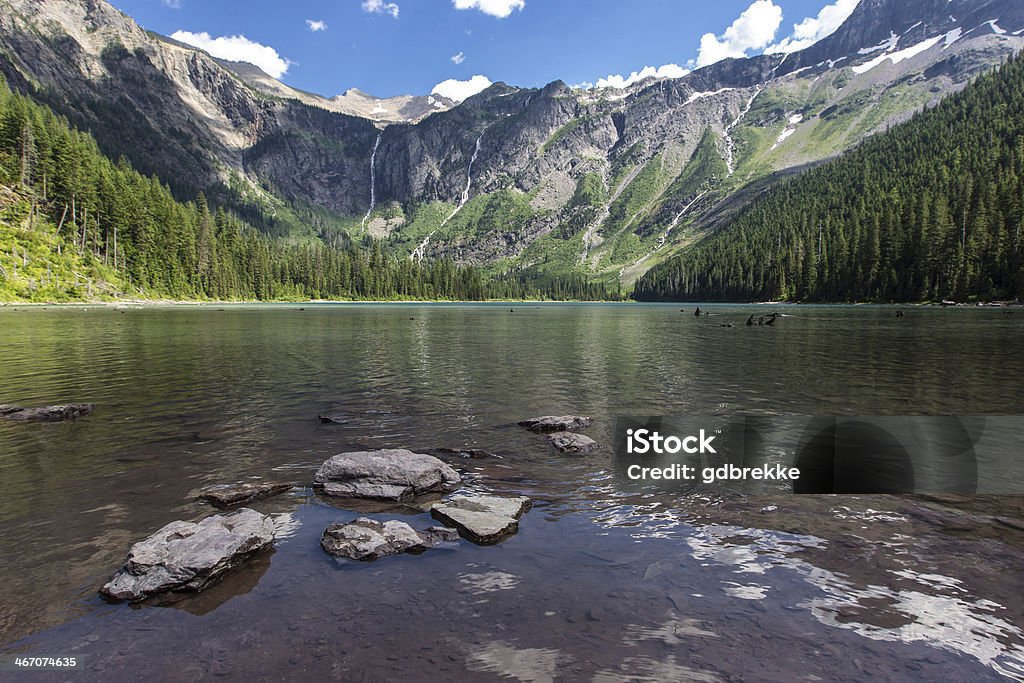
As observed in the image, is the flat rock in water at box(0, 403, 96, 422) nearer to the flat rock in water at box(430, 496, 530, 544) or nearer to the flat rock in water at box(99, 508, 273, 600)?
the flat rock in water at box(99, 508, 273, 600)

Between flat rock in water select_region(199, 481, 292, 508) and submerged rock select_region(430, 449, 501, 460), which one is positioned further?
submerged rock select_region(430, 449, 501, 460)

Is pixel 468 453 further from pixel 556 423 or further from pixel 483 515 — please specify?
pixel 483 515

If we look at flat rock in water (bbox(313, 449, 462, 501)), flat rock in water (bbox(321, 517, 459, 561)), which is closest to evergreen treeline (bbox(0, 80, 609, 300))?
flat rock in water (bbox(313, 449, 462, 501))

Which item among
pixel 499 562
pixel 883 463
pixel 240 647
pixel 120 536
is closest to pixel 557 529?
pixel 499 562

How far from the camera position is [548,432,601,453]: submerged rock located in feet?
58.6

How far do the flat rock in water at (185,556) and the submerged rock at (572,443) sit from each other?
10.1 m

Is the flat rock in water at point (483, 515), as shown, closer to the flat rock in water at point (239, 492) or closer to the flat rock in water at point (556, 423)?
the flat rock in water at point (239, 492)

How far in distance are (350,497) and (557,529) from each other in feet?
19.4

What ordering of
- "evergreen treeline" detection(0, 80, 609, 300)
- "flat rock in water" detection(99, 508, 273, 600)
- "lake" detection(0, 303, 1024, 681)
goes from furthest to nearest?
"evergreen treeline" detection(0, 80, 609, 300) → "flat rock in water" detection(99, 508, 273, 600) → "lake" detection(0, 303, 1024, 681)

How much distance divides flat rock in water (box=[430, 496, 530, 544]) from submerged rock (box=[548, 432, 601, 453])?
190 inches

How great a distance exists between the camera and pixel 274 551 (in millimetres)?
10484

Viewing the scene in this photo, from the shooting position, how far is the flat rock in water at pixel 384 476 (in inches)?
539

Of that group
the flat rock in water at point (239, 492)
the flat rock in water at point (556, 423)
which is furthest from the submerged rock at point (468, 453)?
the flat rock in water at point (239, 492)

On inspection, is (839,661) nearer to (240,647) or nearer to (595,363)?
(240,647)
